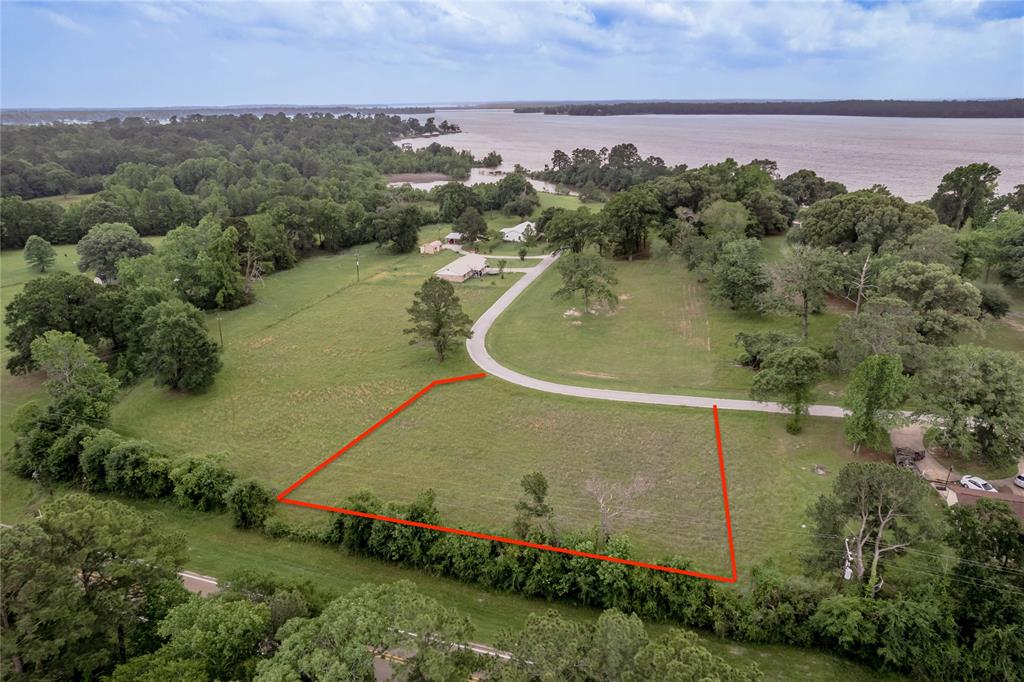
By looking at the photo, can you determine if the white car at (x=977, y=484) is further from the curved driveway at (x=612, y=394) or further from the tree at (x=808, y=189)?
the tree at (x=808, y=189)

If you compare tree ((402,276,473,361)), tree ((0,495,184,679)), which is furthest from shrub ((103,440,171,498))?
tree ((402,276,473,361))

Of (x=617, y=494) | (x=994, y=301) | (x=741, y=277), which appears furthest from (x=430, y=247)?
(x=994, y=301)

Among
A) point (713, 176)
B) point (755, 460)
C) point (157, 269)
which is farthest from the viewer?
point (713, 176)

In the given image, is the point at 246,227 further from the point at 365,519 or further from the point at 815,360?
the point at 815,360

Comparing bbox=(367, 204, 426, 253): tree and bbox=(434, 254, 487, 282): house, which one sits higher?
bbox=(367, 204, 426, 253): tree

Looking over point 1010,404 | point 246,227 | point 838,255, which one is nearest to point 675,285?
point 838,255

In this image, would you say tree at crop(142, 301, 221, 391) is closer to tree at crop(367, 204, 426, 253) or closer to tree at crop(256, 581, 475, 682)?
tree at crop(256, 581, 475, 682)

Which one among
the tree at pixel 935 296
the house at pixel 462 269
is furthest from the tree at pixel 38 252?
the tree at pixel 935 296
